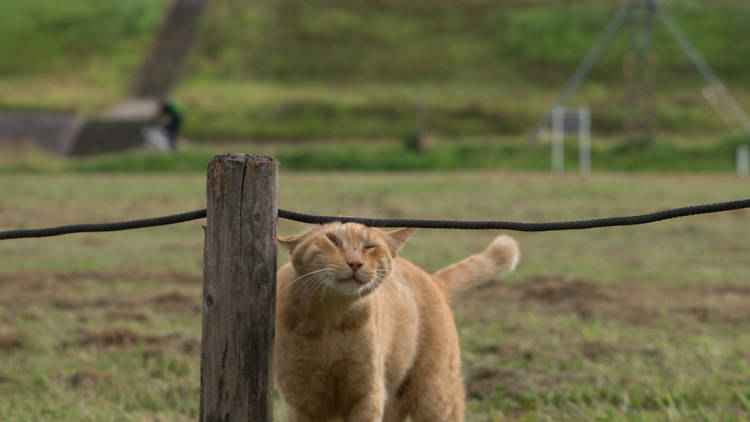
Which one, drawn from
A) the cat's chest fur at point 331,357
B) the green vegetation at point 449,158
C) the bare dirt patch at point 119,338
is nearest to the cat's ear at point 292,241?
the cat's chest fur at point 331,357

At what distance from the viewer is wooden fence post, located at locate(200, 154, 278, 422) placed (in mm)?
2359

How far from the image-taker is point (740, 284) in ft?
22.3

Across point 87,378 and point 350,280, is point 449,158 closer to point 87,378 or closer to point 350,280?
point 87,378

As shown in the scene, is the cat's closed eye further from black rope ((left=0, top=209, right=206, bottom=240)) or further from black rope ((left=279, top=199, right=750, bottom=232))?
black rope ((left=0, top=209, right=206, bottom=240))

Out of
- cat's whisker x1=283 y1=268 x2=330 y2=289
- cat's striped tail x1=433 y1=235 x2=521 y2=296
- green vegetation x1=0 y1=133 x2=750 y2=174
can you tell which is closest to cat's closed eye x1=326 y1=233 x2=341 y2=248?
cat's whisker x1=283 y1=268 x2=330 y2=289

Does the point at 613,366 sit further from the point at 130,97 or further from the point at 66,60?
the point at 66,60

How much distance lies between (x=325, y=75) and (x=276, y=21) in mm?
6133

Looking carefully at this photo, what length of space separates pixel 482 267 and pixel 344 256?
3.58 ft

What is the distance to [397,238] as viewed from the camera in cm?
276

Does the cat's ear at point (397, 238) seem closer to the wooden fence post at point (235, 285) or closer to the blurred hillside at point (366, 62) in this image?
the wooden fence post at point (235, 285)

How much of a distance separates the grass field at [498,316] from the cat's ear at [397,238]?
50.5 inches

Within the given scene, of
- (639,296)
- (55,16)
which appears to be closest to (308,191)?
(639,296)

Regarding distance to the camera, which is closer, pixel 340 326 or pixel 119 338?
pixel 340 326

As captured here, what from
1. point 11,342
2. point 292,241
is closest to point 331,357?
point 292,241
